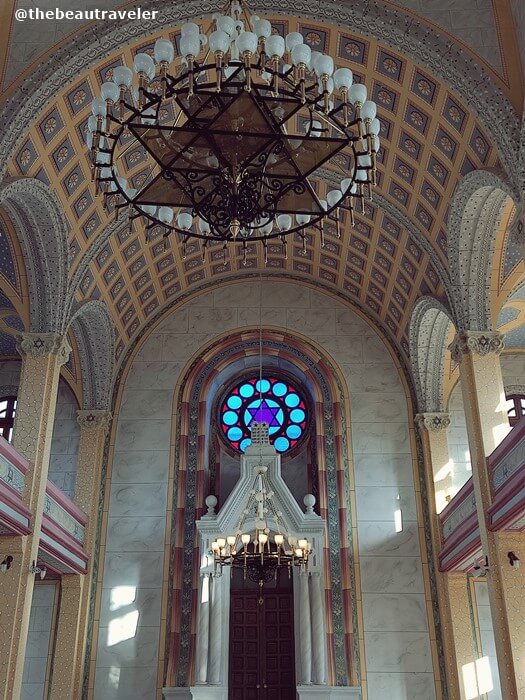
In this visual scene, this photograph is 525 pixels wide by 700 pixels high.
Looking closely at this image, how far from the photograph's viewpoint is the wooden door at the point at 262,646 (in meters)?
14.1

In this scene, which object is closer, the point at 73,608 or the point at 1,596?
the point at 1,596

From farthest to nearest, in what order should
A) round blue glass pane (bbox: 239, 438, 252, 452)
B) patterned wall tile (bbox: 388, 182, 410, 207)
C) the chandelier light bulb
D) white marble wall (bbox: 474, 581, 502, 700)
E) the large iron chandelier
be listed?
round blue glass pane (bbox: 239, 438, 252, 452) → white marble wall (bbox: 474, 581, 502, 700) → patterned wall tile (bbox: 388, 182, 410, 207) → the chandelier light bulb → the large iron chandelier

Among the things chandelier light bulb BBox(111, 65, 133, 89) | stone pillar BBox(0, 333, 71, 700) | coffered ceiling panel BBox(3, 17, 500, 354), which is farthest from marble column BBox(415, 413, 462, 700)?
chandelier light bulb BBox(111, 65, 133, 89)

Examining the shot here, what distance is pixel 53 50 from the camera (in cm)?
1041

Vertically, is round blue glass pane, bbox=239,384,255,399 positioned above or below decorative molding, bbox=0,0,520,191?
below

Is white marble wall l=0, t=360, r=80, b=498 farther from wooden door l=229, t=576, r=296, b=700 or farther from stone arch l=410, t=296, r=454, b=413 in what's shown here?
stone arch l=410, t=296, r=454, b=413

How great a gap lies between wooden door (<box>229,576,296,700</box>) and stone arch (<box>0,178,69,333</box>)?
6514 mm

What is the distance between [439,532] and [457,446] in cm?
223

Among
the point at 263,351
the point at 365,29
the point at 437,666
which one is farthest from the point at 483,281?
the point at 437,666

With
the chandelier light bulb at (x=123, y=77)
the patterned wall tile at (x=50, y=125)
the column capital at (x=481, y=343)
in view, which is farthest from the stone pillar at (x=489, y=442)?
the chandelier light bulb at (x=123, y=77)

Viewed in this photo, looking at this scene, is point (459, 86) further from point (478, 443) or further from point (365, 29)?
point (478, 443)

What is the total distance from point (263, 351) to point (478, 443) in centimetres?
645

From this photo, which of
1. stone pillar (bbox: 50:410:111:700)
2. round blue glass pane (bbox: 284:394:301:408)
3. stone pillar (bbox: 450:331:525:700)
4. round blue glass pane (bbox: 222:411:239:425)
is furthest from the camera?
round blue glass pane (bbox: 284:394:301:408)

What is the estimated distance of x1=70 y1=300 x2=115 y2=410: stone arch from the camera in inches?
605
